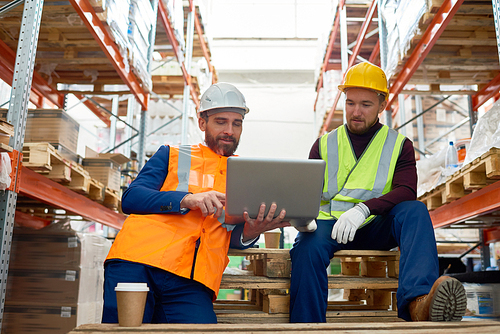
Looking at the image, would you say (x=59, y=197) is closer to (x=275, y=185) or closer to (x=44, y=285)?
(x=44, y=285)

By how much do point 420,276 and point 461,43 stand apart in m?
3.87

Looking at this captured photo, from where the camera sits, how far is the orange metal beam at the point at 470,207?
11.7 ft

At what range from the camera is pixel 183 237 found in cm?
236

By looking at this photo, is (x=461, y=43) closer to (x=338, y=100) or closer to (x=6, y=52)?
(x=338, y=100)

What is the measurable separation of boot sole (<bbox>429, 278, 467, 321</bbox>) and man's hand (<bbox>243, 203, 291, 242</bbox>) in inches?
30.4

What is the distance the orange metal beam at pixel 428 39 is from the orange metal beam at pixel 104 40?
328cm

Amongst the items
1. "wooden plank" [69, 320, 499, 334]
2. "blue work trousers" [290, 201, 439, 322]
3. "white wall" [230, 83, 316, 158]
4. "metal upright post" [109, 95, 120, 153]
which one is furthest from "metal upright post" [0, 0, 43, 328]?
"white wall" [230, 83, 316, 158]

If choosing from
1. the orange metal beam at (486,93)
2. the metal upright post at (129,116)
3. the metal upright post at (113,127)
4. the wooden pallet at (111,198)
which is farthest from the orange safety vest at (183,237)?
the metal upright post at (113,127)

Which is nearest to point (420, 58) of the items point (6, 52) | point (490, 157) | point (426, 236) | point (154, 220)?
point (490, 157)

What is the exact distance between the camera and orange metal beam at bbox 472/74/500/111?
20.7ft

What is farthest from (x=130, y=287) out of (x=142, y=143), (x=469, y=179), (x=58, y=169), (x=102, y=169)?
(x=142, y=143)

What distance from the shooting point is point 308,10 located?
16.2m

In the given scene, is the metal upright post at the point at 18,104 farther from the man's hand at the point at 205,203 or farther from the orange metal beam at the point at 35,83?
the orange metal beam at the point at 35,83

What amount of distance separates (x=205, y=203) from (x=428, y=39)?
11.4ft
